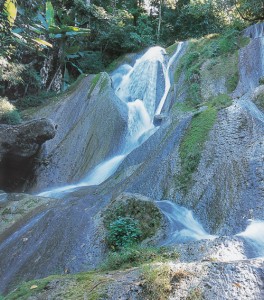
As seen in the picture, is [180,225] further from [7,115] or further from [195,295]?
[7,115]

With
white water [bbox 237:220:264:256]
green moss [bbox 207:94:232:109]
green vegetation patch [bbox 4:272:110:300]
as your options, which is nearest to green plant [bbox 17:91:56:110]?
green moss [bbox 207:94:232:109]

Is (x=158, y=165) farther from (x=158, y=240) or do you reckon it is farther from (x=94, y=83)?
(x=94, y=83)

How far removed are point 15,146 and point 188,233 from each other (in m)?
9.81

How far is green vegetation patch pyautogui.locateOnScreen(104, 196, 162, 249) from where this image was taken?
22.4ft

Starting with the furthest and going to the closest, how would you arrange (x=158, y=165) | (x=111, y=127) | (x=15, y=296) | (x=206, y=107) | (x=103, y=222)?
(x=111, y=127) < (x=206, y=107) < (x=158, y=165) < (x=103, y=222) < (x=15, y=296)

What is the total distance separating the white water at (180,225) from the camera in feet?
21.1

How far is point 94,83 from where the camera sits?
18250 mm

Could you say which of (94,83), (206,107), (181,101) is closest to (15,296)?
(206,107)

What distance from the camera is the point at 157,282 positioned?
11.6 feet

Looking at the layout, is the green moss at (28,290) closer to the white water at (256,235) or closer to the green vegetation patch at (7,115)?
the white water at (256,235)

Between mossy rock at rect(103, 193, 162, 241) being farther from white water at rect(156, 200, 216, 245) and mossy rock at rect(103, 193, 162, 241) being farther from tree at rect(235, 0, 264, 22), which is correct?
tree at rect(235, 0, 264, 22)

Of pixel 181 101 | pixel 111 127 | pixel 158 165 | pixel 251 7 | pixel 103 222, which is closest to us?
pixel 103 222

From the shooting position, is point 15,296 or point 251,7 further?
point 251,7

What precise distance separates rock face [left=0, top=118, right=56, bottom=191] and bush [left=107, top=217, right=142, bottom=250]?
8.53 metres
